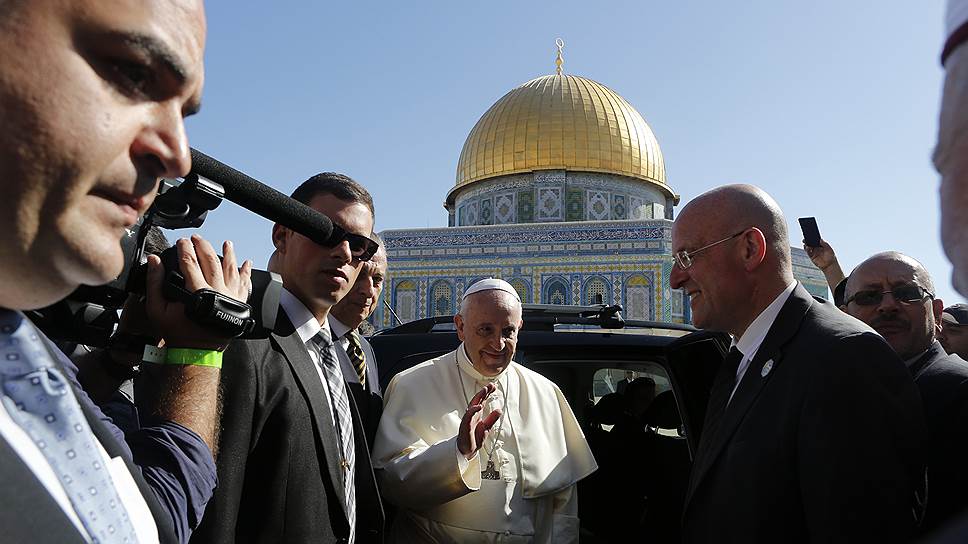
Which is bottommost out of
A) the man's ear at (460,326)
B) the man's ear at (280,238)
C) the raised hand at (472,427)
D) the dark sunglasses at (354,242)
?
the raised hand at (472,427)

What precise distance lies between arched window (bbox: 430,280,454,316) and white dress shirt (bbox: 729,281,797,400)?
21182 millimetres

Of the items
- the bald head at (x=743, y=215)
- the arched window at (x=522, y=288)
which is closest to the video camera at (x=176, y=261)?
the bald head at (x=743, y=215)

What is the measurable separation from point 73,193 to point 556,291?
22167mm

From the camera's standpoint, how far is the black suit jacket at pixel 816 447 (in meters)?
1.77

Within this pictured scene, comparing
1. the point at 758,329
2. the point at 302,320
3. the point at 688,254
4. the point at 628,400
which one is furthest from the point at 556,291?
the point at 302,320

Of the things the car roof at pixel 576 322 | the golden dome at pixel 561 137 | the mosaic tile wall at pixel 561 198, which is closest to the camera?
the car roof at pixel 576 322

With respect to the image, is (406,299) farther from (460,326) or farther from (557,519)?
(557,519)

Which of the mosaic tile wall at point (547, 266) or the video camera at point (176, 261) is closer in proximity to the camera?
the video camera at point (176, 261)

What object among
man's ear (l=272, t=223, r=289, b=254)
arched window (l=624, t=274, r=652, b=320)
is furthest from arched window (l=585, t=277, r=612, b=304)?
man's ear (l=272, t=223, r=289, b=254)

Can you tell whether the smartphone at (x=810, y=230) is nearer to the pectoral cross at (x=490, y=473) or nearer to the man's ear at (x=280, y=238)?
the pectoral cross at (x=490, y=473)

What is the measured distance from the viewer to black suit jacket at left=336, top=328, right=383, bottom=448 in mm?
2793

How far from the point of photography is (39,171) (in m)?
0.78

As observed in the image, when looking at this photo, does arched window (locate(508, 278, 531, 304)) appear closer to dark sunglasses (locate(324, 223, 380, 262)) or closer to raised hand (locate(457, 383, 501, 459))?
raised hand (locate(457, 383, 501, 459))

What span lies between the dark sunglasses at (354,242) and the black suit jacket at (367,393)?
523 mm
